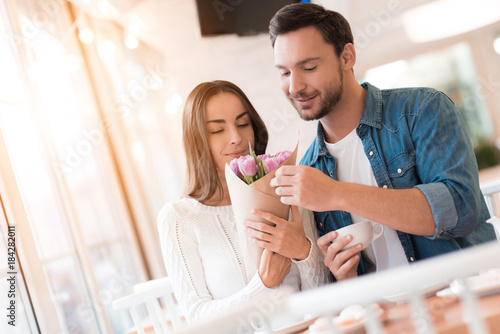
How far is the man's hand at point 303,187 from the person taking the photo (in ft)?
3.65

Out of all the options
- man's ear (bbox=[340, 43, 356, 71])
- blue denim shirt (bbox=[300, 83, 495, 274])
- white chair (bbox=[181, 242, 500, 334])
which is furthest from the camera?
man's ear (bbox=[340, 43, 356, 71])

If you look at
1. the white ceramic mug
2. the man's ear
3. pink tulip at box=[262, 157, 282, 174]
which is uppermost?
the man's ear

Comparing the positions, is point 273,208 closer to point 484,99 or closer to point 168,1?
point 168,1

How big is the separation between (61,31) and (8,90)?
1.02 metres

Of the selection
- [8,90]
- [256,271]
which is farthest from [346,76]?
[8,90]

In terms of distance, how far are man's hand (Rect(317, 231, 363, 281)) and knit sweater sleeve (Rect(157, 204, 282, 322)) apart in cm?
17

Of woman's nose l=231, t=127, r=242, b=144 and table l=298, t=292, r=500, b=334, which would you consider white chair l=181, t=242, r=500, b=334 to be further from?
woman's nose l=231, t=127, r=242, b=144

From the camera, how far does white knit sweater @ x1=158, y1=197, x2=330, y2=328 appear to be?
4.24 ft

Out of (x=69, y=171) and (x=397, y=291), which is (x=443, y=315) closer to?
(x=397, y=291)

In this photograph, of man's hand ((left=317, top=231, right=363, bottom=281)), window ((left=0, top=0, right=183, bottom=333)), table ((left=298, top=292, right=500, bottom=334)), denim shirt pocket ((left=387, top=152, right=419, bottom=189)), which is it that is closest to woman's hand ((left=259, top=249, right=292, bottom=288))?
man's hand ((left=317, top=231, right=363, bottom=281))

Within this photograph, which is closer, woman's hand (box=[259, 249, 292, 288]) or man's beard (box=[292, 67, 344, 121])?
woman's hand (box=[259, 249, 292, 288])

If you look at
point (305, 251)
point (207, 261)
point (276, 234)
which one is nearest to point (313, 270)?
point (305, 251)

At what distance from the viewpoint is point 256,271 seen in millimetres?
1232

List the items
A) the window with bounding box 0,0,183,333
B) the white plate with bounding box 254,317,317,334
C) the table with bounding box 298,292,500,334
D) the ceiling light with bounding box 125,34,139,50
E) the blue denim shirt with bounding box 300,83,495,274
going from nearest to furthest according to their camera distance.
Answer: the table with bounding box 298,292,500,334
the white plate with bounding box 254,317,317,334
the blue denim shirt with bounding box 300,83,495,274
the window with bounding box 0,0,183,333
the ceiling light with bounding box 125,34,139,50
